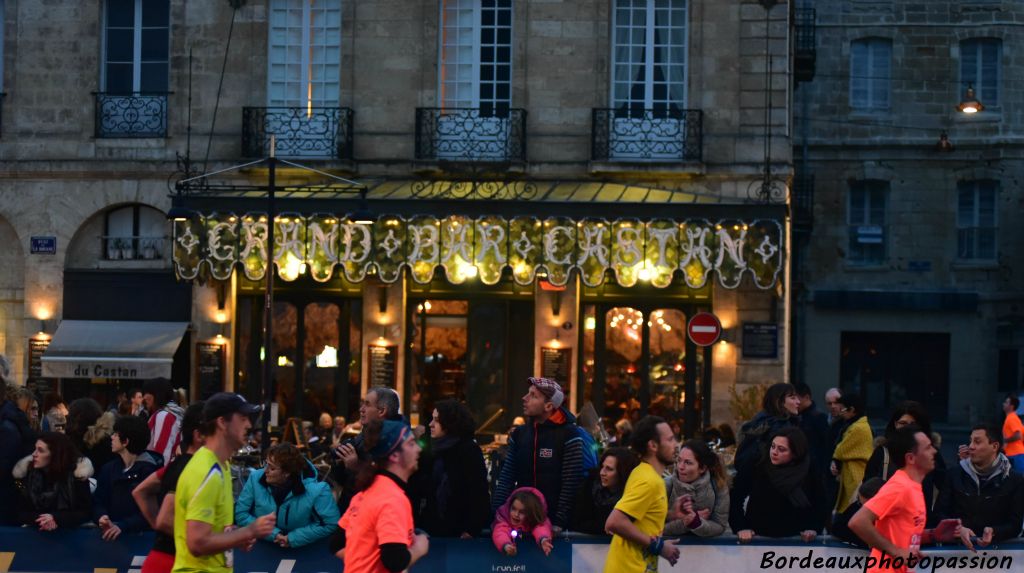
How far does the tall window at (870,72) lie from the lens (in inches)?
1500

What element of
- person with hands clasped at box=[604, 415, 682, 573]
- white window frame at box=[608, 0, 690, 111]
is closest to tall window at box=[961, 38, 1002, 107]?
white window frame at box=[608, 0, 690, 111]

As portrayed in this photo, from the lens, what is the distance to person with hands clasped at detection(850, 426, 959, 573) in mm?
8891

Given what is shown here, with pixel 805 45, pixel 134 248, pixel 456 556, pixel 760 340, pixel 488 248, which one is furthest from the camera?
pixel 805 45

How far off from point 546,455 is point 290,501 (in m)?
1.88

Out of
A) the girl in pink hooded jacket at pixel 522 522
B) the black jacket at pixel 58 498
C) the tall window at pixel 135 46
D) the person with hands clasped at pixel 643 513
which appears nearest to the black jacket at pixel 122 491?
the black jacket at pixel 58 498

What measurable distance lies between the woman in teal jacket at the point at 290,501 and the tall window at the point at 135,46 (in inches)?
612

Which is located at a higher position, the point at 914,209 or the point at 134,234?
the point at 914,209

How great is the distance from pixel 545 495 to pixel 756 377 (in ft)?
42.6

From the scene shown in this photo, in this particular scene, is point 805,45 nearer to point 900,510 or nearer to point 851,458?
point 851,458

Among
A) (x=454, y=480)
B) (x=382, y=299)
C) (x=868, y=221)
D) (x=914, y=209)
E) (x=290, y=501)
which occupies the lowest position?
(x=290, y=501)

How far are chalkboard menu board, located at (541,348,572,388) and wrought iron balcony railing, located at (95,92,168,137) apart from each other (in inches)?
273

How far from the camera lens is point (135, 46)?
24.8m

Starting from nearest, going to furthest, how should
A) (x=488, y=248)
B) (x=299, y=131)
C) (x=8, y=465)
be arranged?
(x=8, y=465) → (x=488, y=248) → (x=299, y=131)

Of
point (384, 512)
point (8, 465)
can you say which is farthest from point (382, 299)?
point (384, 512)
